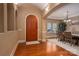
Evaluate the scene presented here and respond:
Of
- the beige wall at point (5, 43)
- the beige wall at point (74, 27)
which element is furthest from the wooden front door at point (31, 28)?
the beige wall at point (5, 43)

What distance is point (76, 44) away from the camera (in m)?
5.67

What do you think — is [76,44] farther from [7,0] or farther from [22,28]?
[7,0]

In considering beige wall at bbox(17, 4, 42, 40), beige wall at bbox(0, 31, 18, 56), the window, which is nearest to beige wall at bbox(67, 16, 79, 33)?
the window

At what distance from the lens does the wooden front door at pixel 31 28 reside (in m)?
7.01

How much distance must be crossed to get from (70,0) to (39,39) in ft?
19.8

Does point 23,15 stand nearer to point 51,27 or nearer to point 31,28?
point 31,28

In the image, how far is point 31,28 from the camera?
7.10 metres

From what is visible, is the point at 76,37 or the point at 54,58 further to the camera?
the point at 76,37

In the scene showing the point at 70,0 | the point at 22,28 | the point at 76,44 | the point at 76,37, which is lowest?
the point at 76,44

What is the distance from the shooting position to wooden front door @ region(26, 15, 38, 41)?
701 centimetres

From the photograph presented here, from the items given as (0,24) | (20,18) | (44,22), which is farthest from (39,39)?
(0,24)

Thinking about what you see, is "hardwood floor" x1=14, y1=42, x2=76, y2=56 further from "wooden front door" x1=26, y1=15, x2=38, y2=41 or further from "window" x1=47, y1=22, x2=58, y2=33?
"window" x1=47, y1=22, x2=58, y2=33

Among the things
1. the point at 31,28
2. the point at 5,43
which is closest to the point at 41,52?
the point at 5,43

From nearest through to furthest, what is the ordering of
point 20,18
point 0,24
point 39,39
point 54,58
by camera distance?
point 54,58 < point 0,24 < point 20,18 < point 39,39
